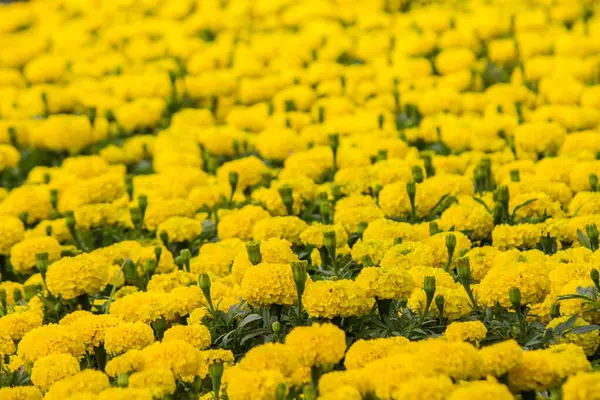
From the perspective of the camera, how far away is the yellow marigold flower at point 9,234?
17.1 ft

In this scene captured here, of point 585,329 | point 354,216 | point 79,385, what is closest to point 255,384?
point 79,385

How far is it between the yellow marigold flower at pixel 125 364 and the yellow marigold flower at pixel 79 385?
0.17 feet

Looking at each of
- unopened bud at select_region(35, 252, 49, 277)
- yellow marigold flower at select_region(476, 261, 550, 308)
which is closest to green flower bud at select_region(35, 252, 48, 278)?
unopened bud at select_region(35, 252, 49, 277)

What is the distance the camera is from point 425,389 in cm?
276

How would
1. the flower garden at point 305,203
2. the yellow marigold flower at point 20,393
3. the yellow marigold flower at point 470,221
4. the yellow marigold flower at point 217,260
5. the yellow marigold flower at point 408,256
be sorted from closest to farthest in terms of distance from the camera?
the flower garden at point 305,203 < the yellow marigold flower at point 20,393 < the yellow marigold flower at point 408,256 < the yellow marigold flower at point 217,260 < the yellow marigold flower at point 470,221

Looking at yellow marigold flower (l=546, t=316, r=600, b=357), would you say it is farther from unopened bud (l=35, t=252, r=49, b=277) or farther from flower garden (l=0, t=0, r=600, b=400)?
unopened bud (l=35, t=252, r=49, b=277)

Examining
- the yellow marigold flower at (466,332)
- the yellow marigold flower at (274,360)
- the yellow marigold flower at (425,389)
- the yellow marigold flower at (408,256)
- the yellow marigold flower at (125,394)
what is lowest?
the yellow marigold flower at (408,256)

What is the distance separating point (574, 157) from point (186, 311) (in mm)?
2504

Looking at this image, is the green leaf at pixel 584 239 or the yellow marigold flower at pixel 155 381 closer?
the yellow marigold flower at pixel 155 381

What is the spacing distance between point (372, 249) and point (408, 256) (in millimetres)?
212

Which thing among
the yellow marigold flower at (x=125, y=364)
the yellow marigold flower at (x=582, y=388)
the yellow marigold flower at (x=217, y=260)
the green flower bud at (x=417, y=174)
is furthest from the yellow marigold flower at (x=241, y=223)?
the yellow marigold flower at (x=582, y=388)

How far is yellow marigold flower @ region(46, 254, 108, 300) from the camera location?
14.1ft

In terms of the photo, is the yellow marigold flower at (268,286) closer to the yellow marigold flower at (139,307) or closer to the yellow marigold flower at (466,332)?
the yellow marigold flower at (139,307)

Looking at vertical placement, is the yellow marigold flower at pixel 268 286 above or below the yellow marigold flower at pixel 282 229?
above
